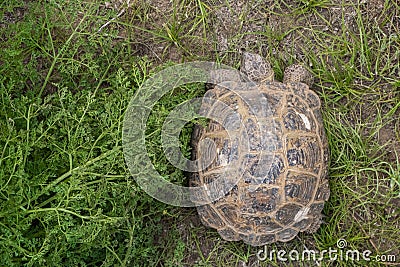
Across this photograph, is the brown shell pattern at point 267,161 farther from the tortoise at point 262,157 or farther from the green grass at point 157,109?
the green grass at point 157,109

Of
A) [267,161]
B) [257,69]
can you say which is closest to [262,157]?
[267,161]

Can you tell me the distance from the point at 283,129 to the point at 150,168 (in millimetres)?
671

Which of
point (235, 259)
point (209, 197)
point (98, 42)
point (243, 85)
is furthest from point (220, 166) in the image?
point (98, 42)

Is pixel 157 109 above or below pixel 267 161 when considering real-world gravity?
above

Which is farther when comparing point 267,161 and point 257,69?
point 257,69

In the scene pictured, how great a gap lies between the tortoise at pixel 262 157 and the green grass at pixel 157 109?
14 cm

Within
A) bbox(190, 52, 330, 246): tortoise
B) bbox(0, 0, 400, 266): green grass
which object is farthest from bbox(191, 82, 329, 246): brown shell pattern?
bbox(0, 0, 400, 266): green grass

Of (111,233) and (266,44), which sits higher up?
(266,44)

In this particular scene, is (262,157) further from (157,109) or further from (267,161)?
(157,109)

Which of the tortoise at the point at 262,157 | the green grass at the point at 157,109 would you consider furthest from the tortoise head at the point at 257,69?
the green grass at the point at 157,109

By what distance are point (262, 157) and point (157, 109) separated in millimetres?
552

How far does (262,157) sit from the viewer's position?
2.71 meters

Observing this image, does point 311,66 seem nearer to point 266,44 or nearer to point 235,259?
point 266,44

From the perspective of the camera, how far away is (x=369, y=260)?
9.95 feet
